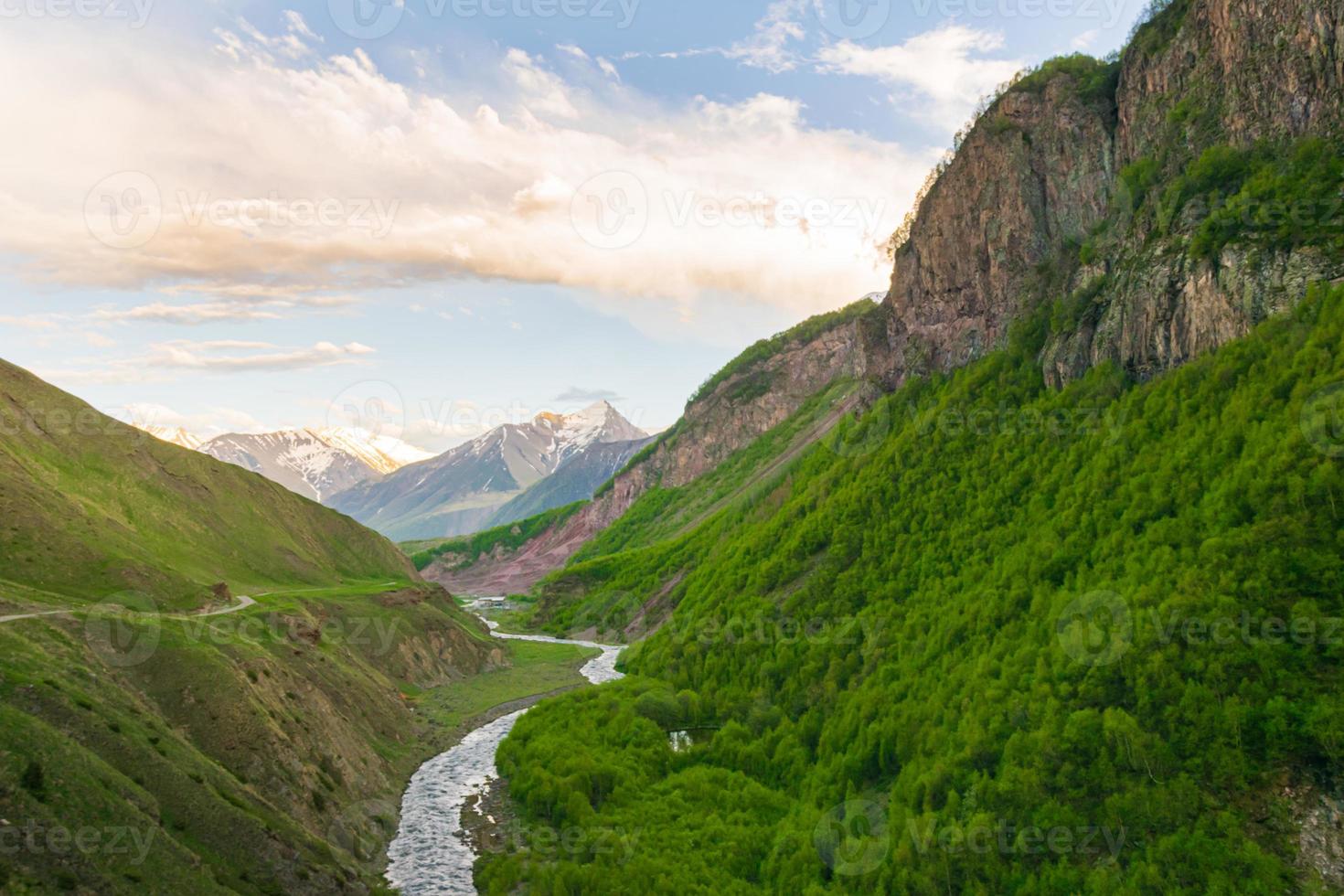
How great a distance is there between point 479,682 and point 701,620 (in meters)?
42.2

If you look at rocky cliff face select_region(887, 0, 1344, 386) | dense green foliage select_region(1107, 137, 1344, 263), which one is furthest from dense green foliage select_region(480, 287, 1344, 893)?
dense green foliage select_region(1107, 137, 1344, 263)

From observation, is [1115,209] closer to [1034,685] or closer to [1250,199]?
[1250,199]

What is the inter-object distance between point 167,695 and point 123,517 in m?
80.6

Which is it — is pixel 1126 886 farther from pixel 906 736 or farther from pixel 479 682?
pixel 479 682

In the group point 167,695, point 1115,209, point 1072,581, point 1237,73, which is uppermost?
point 1237,73

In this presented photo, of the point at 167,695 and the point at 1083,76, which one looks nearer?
the point at 167,695

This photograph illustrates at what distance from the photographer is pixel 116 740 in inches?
2037

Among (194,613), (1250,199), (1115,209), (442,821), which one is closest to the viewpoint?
(442,821)

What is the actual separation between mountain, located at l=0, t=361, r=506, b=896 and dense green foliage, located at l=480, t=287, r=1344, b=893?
15.9 meters

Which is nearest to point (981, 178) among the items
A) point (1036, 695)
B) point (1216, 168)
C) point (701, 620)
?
point (1216, 168)

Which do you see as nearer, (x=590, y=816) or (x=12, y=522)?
(x=590, y=816)

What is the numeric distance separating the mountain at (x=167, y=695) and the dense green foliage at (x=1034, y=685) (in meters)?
15.9

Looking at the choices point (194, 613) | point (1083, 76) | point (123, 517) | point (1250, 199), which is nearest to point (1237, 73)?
point (1250, 199)

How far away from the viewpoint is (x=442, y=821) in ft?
247
